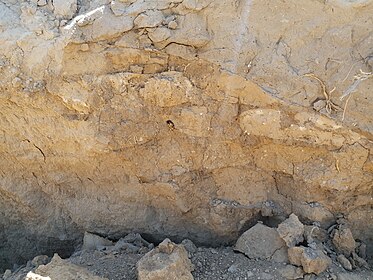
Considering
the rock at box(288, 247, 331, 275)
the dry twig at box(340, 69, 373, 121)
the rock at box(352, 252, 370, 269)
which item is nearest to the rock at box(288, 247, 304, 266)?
→ the rock at box(288, 247, 331, 275)

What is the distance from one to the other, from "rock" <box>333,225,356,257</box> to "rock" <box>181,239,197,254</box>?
2.53ft

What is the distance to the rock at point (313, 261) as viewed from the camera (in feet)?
7.61

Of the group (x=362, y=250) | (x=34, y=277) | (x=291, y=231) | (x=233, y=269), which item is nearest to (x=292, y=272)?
(x=291, y=231)

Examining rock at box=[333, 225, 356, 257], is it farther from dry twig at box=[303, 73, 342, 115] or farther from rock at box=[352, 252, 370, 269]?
dry twig at box=[303, 73, 342, 115]

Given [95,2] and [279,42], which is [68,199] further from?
[279,42]

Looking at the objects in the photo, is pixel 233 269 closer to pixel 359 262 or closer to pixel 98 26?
pixel 359 262

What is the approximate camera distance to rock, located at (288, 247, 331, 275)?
232cm

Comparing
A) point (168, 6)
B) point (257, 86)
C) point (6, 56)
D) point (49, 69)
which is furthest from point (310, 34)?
point (6, 56)

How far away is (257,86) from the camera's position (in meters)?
2.42

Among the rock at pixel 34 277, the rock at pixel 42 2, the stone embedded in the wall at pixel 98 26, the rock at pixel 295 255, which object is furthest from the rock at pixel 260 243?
the rock at pixel 42 2

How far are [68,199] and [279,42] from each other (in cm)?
159

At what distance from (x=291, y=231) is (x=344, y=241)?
1.02ft

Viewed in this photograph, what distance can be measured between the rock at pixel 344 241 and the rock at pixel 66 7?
1.88 meters

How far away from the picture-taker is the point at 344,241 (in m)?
2.48
